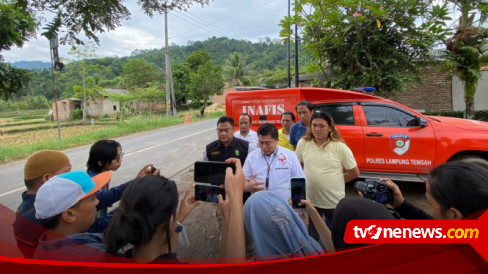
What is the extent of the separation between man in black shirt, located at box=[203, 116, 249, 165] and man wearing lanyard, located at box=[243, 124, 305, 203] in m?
0.63

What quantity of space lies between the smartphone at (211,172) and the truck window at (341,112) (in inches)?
122

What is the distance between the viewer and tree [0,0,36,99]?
4.07ft

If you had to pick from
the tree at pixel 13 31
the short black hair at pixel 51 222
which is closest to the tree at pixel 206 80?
the tree at pixel 13 31

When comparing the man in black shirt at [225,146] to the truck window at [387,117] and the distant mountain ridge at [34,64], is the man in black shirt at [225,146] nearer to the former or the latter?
the distant mountain ridge at [34,64]

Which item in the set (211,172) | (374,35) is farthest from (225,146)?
(374,35)

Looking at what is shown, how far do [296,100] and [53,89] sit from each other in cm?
344

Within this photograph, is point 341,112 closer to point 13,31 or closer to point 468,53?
point 13,31

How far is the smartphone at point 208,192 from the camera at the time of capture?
139cm

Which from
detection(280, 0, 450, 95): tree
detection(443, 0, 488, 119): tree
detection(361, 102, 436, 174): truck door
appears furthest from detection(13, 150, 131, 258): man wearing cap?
detection(443, 0, 488, 119): tree

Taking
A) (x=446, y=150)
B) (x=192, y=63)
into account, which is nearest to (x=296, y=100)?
(x=446, y=150)

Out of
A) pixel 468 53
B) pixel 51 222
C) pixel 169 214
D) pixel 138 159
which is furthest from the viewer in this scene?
pixel 138 159

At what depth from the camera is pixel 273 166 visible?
2.27 metres

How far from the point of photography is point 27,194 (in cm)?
153

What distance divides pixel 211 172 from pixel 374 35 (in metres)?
5.55
